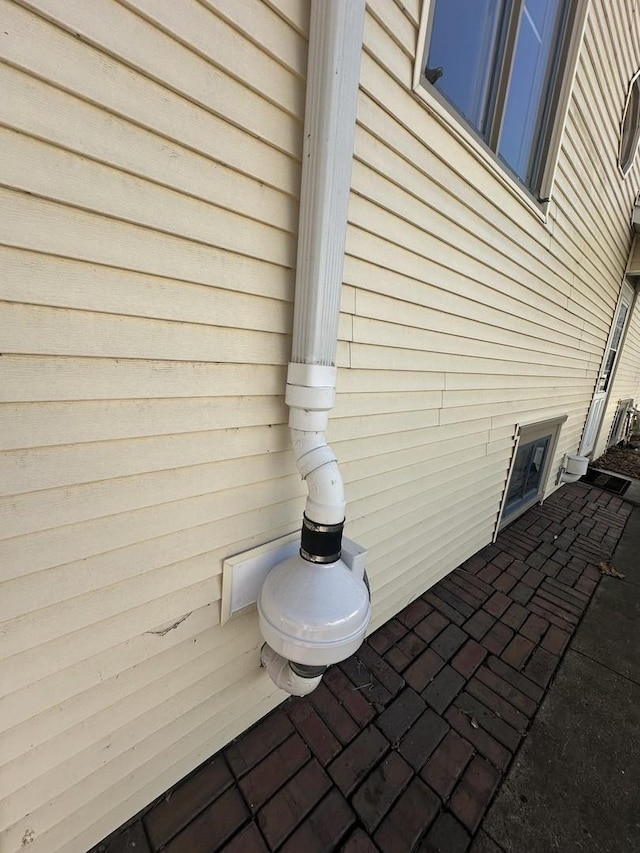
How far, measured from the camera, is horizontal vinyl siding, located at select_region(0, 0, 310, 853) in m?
0.77

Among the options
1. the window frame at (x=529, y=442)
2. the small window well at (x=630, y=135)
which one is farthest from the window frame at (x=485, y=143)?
the small window well at (x=630, y=135)

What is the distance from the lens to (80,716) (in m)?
1.06

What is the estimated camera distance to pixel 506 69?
6.59 feet

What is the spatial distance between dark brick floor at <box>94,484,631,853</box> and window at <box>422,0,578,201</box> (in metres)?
2.82

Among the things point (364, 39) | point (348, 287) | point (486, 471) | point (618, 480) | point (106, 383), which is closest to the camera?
point (106, 383)

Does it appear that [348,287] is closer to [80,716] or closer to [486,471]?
[80,716]

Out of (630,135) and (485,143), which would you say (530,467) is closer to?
(485,143)

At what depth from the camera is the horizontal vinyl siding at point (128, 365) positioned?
774 millimetres

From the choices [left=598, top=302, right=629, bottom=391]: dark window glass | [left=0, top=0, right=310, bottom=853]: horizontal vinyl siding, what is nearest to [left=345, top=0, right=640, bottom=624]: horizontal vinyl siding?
[left=0, top=0, right=310, bottom=853]: horizontal vinyl siding

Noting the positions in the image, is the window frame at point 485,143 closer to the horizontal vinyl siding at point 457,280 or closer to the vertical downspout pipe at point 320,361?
the horizontal vinyl siding at point 457,280

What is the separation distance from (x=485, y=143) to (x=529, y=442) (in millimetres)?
2690

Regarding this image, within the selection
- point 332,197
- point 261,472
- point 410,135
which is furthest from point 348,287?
point 261,472

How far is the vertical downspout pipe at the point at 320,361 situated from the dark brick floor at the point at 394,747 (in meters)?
0.52

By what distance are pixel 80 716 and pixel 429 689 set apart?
1598 mm
